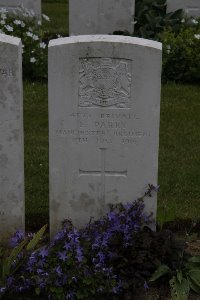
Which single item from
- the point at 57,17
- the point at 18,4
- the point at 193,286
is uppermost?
the point at 57,17

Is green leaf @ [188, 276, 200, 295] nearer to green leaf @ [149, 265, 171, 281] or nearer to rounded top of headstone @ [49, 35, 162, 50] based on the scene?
green leaf @ [149, 265, 171, 281]

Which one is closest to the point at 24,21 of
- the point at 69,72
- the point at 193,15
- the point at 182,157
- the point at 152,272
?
the point at 193,15

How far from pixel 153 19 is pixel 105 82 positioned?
20.8 feet

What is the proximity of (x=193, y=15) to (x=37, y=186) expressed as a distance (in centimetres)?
599

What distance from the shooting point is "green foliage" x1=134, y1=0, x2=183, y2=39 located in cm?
1092

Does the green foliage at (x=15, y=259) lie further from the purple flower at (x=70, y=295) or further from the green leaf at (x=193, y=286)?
the green leaf at (x=193, y=286)

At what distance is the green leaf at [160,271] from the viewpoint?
4930 mm

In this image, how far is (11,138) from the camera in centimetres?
523

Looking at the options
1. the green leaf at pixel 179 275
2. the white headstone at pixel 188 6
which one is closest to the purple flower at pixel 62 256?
the green leaf at pixel 179 275

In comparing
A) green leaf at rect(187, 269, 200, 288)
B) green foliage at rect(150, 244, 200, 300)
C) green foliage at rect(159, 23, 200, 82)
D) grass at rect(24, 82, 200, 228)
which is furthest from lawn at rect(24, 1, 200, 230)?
green leaf at rect(187, 269, 200, 288)

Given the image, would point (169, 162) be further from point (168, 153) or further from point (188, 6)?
point (188, 6)

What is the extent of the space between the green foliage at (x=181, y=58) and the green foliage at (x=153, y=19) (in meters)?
0.59

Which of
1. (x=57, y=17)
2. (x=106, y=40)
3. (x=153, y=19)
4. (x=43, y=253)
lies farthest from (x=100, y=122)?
(x=57, y=17)

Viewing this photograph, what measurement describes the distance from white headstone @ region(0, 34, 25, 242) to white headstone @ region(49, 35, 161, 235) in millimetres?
236
